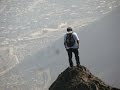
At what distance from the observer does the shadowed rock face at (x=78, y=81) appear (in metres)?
14.2

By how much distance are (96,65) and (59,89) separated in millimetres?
133015

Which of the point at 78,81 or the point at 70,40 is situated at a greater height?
the point at 70,40

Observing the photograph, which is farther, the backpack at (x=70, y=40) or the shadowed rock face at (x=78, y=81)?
the backpack at (x=70, y=40)

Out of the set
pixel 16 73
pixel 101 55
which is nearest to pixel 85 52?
pixel 101 55

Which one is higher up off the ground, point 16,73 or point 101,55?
point 101,55

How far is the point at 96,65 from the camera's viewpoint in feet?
480

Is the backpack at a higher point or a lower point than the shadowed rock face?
higher

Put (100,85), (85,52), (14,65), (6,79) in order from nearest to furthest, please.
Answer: (100,85)
(85,52)
(6,79)
(14,65)

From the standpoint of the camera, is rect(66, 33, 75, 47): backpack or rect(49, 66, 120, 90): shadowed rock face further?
rect(66, 33, 75, 47): backpack

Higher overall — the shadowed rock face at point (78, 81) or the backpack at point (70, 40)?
the backpack at point (70, 40)

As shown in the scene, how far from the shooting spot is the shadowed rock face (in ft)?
46.5

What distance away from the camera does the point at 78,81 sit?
1440cm

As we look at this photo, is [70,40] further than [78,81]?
Yes

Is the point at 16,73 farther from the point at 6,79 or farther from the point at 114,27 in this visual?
the point at 114,27
